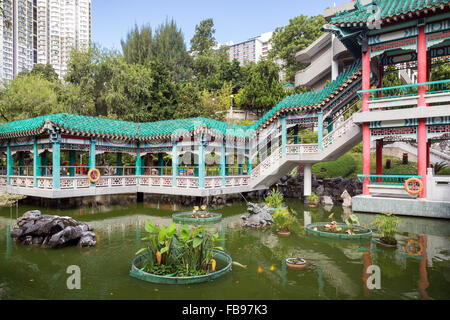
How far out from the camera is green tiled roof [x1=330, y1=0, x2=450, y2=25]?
38.0 ft

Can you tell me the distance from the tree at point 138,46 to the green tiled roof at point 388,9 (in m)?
33.2

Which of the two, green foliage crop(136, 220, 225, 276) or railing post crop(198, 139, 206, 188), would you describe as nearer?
green foliage crop(136, 220, 225, 276)

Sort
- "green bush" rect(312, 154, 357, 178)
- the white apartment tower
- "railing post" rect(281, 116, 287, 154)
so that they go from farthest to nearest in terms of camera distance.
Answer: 1. the white apartment tower
2. "green bush" rect(312, 154, 357, 178)
3. "railing post" rect(281, 116, 287, 154)

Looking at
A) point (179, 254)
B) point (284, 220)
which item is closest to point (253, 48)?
point (284, 220)

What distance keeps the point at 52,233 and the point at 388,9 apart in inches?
566

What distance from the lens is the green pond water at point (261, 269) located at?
5418 millimetres

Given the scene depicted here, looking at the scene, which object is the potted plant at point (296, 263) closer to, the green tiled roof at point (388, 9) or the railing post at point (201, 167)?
the railing post at point (201, 167)

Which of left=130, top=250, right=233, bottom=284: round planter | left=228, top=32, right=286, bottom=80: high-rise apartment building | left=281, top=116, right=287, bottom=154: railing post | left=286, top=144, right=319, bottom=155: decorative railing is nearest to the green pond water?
left=130, top=250, right=233, bottom=284: round planter

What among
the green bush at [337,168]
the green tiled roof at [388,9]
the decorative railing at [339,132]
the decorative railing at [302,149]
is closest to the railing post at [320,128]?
the decorative railing at [339,132]

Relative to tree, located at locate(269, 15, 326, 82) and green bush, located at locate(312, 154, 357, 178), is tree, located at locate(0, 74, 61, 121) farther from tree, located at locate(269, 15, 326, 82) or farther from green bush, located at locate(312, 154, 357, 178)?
tree, located at locate(269, 15, 326, 82)

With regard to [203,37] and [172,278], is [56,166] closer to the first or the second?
[172,278]

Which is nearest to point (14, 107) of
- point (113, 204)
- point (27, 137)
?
point (27, 137)

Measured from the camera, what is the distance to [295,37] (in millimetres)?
42031

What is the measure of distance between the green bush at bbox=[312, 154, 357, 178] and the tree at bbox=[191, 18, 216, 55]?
36.4 meters
